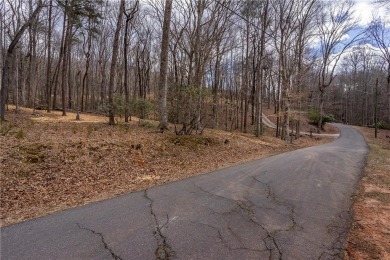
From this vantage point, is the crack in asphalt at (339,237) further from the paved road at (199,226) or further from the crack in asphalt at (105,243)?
the crack in asphalt at (105,243)

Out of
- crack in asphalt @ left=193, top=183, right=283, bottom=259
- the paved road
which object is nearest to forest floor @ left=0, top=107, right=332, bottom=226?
the paved road

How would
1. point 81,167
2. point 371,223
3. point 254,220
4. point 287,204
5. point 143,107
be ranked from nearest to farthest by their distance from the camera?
point 254,220 → point 371,223 → point 287,204 → point 81,167 → point 143,107

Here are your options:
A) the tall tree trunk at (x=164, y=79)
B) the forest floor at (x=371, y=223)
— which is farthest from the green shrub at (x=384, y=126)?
the tall tree trunk at (x=164, y=79)

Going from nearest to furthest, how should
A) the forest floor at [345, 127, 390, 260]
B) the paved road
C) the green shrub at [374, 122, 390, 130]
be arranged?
the paved road → the forest floor at [345, 127, 390, 260] → the green shrub at [374, 122, 390, 130]

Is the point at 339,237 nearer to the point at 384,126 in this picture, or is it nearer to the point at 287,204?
the point at 287,204

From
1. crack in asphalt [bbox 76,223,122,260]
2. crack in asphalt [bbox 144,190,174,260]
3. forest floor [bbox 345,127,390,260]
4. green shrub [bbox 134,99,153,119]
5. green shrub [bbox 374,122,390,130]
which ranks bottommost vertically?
Answer: forest floor [bbox 345,127,390,260]

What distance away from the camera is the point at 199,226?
4102 mm

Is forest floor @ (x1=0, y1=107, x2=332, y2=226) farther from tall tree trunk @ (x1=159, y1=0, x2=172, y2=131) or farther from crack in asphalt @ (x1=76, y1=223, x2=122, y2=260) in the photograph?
crack in asphalt @ (x1=76, y1=223, x2=122, y2=260)

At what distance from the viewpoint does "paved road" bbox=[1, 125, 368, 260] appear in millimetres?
3393

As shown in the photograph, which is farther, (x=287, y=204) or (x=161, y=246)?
(x=287, y=204)

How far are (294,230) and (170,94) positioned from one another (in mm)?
8618

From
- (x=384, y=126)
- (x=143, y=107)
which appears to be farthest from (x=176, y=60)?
(x=384, y=126)

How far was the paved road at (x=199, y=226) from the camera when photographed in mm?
3393

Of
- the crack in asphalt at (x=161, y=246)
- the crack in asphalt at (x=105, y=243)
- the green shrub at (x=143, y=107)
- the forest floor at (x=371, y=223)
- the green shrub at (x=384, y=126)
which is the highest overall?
the green shrub at (x=143, y=107)
